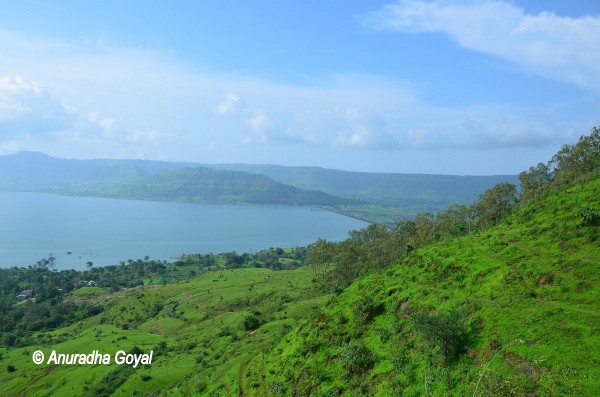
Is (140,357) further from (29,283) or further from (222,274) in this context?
(29,283)

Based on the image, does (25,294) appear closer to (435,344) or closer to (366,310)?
(366,310)

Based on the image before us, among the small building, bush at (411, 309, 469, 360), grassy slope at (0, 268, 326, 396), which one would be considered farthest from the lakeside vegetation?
the small building

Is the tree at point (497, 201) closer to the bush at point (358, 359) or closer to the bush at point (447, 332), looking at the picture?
the bush at point (358, 359)

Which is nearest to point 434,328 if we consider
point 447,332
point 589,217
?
point 447,332

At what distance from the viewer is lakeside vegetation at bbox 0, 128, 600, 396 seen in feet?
72.4

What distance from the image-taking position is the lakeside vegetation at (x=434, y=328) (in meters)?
22.1

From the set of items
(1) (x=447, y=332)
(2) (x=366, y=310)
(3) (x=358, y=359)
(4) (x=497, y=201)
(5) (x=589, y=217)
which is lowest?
(3) (x=358, y=359)

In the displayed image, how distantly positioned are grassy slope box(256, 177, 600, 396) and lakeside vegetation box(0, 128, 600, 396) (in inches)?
4.1

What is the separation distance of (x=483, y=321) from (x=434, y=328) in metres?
3.50

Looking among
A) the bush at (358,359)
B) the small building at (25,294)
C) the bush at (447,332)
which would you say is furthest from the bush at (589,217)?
the small building at (25,294)

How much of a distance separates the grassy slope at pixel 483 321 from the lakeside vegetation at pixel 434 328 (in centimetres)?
10

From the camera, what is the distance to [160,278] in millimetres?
181750

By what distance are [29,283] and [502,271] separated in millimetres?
203303

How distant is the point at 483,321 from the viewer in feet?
84.8
